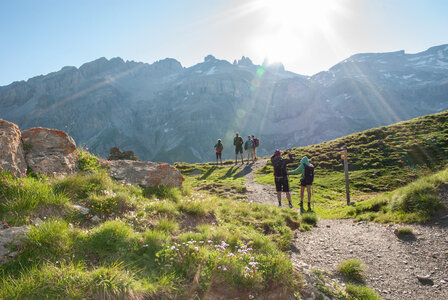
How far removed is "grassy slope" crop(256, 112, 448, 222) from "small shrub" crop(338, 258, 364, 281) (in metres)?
4.54

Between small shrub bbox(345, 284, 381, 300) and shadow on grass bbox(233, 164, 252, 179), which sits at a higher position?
small shrub bbox(345, 284, 381, 300)

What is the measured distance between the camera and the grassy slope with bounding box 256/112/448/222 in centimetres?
1258

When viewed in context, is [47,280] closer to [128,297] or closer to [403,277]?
[128,297]

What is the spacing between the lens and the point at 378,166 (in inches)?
834

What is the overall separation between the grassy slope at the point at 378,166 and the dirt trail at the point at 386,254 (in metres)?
1.27

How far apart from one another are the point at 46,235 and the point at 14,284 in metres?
1.13

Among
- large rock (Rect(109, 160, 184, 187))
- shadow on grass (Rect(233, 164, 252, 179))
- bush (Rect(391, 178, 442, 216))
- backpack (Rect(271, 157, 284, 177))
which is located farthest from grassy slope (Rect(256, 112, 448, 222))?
large rock (Rect(109, 160, 184, 187))

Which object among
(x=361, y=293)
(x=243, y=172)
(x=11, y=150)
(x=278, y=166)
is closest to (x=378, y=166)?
(x=278, y=166)

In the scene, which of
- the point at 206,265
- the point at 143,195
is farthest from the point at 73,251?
the point at 143,195

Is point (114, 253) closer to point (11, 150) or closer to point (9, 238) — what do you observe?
point (9, 238)

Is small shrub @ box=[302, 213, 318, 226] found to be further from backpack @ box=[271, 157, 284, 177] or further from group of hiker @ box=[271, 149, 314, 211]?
backpack @ box=[271, 157, 284, 177]

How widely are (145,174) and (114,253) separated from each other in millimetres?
5944

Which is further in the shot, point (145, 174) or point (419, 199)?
point (145, 174)

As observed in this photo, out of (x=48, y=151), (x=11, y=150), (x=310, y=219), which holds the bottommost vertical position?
(x=310, y=219)
